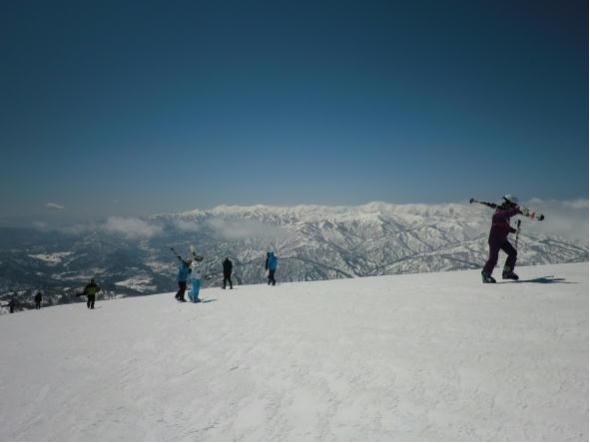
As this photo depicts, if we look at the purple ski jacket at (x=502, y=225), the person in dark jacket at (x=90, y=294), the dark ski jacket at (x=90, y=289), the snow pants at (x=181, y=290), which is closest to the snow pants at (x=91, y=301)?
Answer: the person in dark jacket at (x=90, y=294)

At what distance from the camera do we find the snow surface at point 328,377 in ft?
14.3

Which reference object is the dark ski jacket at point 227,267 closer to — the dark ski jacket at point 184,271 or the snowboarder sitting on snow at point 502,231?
the dark ski jacket at point 184,271

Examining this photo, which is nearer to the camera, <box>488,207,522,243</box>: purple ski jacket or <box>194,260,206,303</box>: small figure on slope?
<box>488,207,522,243</box>: purple ski jacket

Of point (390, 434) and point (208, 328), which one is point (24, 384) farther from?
point (390, 434)

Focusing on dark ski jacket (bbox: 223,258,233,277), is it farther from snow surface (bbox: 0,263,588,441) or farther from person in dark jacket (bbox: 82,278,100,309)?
snow surface (bbox: 0,263,588,441)

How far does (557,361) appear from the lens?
5684 mm

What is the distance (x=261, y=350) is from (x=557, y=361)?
533 centimetres

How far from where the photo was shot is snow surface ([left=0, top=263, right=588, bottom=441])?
14.3ft

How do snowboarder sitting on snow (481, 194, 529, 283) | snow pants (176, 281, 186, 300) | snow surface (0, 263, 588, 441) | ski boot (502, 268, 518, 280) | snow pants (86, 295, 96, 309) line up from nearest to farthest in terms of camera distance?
snow surface (0, 263, 588, 441)
snowboarder sitting on snow (481, 194, 529, 283)
ski boot (502, 268, 518, 280)
snow pants (176, 281, 186, 300)
snow pants (86, 295, 96, 309)

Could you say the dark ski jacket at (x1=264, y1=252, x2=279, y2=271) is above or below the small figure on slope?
above

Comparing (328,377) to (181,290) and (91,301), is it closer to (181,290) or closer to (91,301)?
(181,290)

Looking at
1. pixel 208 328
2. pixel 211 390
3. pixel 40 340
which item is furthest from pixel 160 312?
pixel 211 390

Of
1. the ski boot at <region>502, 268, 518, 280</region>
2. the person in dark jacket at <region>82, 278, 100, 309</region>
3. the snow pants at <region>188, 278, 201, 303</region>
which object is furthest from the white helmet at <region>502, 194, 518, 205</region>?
the person in dark jacket at <region>82, 278, 100, 309</region>

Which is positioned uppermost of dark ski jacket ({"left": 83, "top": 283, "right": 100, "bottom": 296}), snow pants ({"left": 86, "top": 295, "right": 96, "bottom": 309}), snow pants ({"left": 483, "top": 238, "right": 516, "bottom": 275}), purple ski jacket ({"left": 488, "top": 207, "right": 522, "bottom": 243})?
purple ski jacket ({"left": 488, "top": 207, "right": 522, "bottom": 243})
